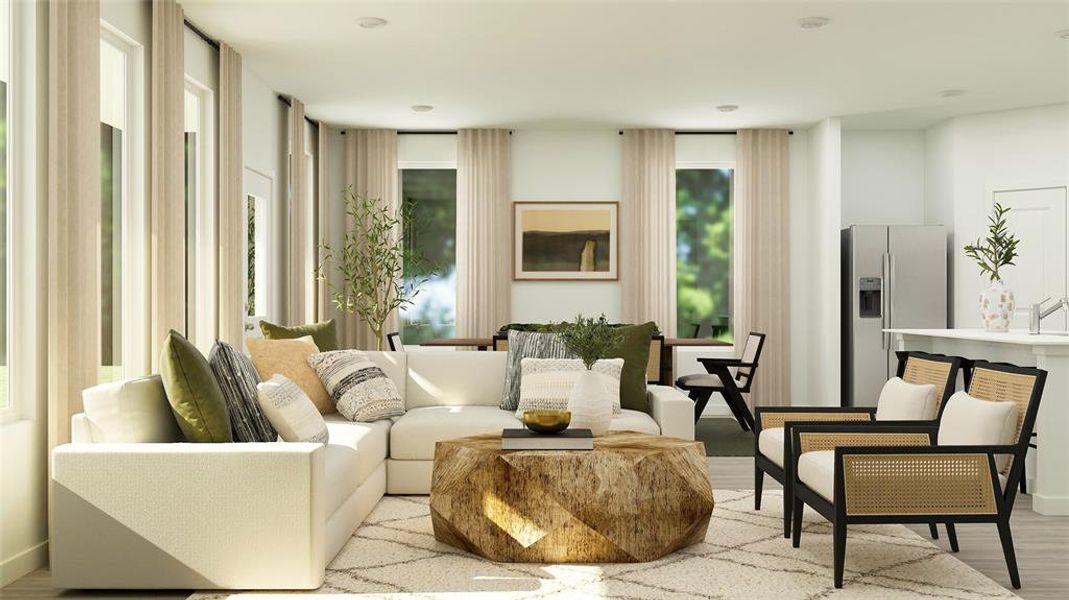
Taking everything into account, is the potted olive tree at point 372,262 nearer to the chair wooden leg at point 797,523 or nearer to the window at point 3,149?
the window at point 3,149

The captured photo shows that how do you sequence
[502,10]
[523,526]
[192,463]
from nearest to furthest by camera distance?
1. [192,463]
2. [523,526]
3. [502,10]

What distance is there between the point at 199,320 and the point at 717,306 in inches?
202

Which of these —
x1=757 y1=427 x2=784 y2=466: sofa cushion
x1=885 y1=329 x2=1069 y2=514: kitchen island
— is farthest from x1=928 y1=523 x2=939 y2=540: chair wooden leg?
x1=885 y1=329 x2=1069 y2=514: kitchen island

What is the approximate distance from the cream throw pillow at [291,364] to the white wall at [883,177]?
584 centimetres

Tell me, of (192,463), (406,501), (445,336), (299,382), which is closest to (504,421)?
(406,501)

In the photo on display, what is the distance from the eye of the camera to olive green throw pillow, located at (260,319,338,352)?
211 inches

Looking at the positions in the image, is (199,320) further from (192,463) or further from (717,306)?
(717,306)

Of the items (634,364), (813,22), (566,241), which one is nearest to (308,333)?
(634,364)

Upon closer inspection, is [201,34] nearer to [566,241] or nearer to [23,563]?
[23,563]

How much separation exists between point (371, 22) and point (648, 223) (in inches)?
161

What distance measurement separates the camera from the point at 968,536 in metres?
4.23

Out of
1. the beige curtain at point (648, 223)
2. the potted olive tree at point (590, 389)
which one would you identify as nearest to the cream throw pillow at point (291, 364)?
the potted olive tree at point (590, 389)

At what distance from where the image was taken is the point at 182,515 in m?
3.27

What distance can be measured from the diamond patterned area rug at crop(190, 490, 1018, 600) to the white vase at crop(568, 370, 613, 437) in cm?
66
